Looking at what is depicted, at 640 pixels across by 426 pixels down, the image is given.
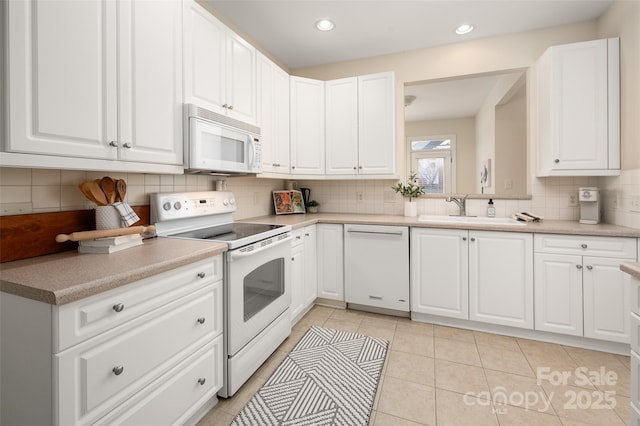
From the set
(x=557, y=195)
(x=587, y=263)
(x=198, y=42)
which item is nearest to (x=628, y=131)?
(x=557, y=195)

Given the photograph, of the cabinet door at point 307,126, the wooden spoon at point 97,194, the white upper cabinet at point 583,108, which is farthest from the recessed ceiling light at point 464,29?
the wooden spoon at point 97,194

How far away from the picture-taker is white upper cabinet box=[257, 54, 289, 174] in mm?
2535

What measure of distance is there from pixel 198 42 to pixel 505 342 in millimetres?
3001

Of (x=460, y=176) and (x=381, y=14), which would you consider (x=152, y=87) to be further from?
(x=460, y=176)

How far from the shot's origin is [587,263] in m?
2.08

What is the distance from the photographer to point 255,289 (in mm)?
1849

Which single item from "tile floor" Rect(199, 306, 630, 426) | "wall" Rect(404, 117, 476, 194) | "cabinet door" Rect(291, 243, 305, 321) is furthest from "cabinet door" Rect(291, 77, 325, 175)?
"wall" Rect(404, 117, 476, 194)

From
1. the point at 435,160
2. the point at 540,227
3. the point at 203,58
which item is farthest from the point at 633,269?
the point at 435,160

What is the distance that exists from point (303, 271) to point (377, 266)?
0.66m

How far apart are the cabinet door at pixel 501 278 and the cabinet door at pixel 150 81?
2258mm

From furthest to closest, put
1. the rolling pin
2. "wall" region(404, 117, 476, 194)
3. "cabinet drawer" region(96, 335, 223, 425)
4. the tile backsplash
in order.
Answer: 1. "wall" region(404, 117, 476, 194)
2. the tile backsplash
3. the rolling pin
4. "cabinet drawer" region(96, 335, 223, 425)

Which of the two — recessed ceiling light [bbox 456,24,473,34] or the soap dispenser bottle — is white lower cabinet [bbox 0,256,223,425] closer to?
the soap dispenser bottle

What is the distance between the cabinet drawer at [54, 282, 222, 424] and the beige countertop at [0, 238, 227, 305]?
7.1 inches

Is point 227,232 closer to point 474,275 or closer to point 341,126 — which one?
point 341,126
